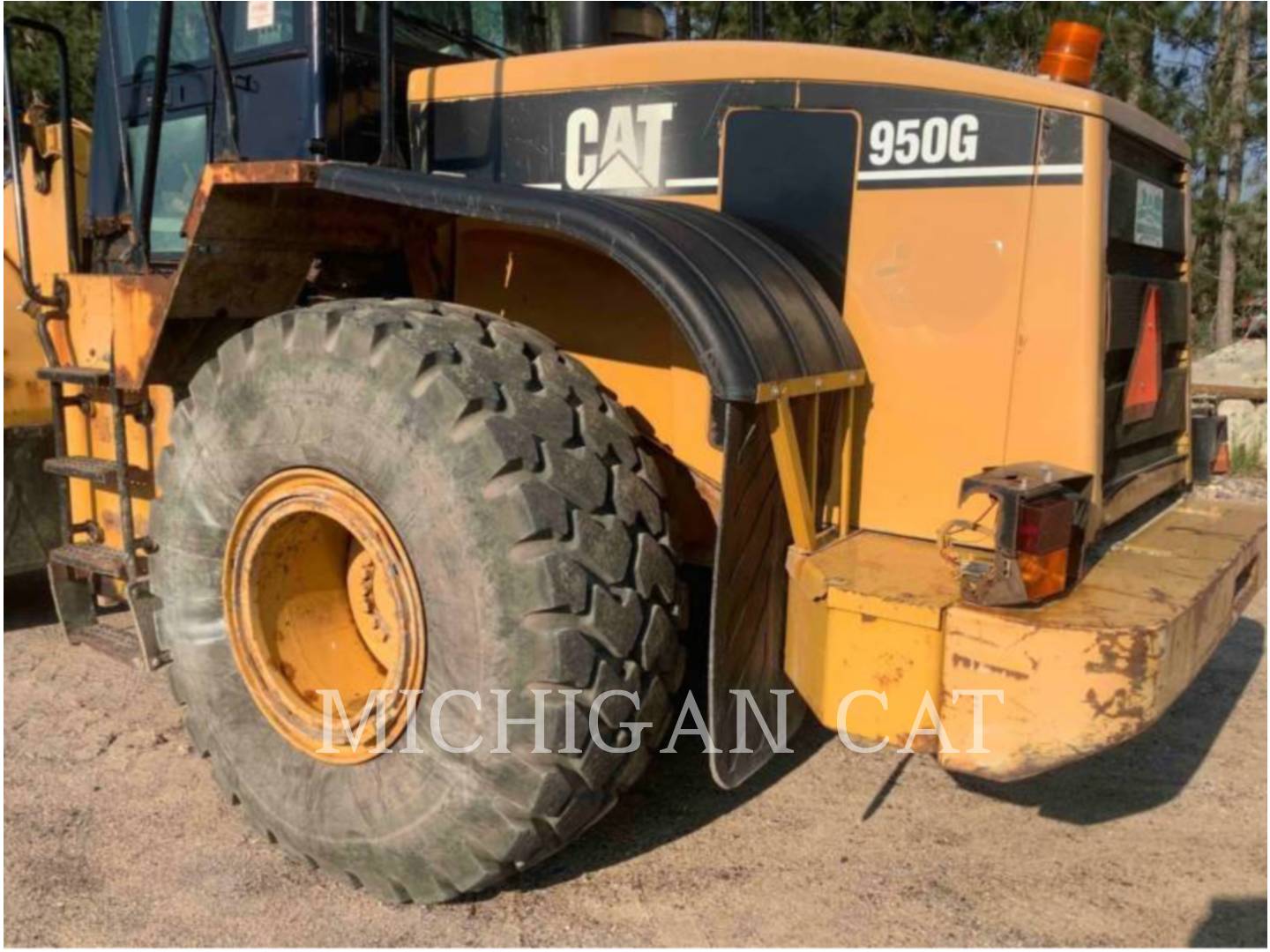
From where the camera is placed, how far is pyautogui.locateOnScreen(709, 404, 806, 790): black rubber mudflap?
8.59 feet

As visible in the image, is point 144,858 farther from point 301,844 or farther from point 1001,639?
point 1001,639

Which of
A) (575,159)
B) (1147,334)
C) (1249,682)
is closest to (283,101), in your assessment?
(575,159)

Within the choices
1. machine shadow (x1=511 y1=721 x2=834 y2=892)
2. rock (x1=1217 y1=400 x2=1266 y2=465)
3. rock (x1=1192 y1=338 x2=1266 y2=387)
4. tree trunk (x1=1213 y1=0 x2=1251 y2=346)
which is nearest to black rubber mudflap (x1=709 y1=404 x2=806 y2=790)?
machine shadow (x1=511 y1=721 x2=834 y2=892)

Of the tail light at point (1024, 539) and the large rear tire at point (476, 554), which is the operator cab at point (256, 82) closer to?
the large rear tire at point (476, 554)

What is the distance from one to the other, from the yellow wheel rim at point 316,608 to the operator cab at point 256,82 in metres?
1.07

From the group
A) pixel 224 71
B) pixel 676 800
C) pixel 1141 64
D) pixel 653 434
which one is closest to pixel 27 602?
pixel 224 71

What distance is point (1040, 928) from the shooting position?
114 inches

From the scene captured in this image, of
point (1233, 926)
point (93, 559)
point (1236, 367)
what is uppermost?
point (1236, 367)

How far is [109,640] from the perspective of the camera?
14.0 ft

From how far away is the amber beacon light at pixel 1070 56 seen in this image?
2947 mm

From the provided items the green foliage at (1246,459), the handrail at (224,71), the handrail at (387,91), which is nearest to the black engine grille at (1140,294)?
the handrail at (387,91)

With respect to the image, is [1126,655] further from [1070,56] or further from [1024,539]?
[1070,56]

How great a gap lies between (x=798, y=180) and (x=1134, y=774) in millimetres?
2221

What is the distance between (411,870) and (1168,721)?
2.85 metres
